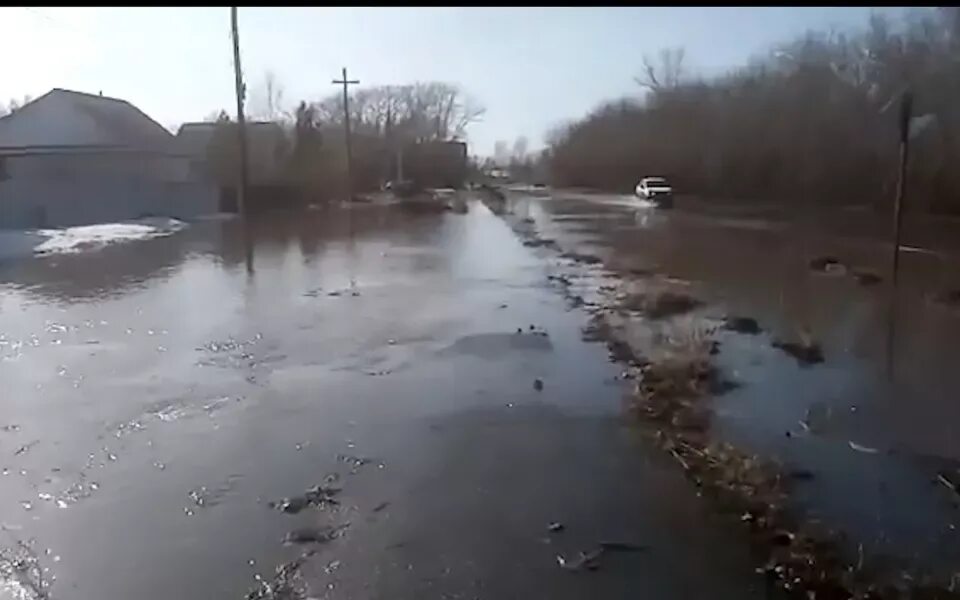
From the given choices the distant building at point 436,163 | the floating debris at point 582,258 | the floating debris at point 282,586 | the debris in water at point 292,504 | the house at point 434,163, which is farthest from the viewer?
the distant building at point 436,163

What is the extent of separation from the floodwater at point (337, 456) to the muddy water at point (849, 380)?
1021 millimetres

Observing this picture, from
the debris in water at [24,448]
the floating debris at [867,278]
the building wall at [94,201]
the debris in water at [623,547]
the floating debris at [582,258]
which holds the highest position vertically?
the building wall at [94,201]

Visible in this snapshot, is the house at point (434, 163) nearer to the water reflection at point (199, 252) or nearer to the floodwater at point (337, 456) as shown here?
the water reflection at point (199, 252)

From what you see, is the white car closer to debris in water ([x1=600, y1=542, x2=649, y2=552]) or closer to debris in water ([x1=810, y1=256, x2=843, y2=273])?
debris in water ([x1=810, y1=256, x2=843, y2=273])

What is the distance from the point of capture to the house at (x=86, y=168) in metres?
34.9

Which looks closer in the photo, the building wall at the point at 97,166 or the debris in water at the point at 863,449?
the debris in water at the point at 863,449

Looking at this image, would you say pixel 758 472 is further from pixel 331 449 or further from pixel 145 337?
pixel 145 337

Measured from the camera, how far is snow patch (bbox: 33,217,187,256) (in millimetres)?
27500

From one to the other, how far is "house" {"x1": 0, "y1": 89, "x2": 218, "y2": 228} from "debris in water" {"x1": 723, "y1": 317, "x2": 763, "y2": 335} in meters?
27.3

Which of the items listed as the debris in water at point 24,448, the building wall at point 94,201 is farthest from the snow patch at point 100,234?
the debris in water at point 24,448

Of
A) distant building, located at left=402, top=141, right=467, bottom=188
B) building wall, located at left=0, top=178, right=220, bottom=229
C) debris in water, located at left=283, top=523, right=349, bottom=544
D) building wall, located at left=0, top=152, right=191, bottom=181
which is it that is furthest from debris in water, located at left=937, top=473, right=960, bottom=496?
distant building, located at left=402, top=141, right=467, bottom=188

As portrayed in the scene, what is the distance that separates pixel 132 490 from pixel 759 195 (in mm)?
34501

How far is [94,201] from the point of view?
37781mm

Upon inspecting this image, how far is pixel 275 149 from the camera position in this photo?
4975cm
